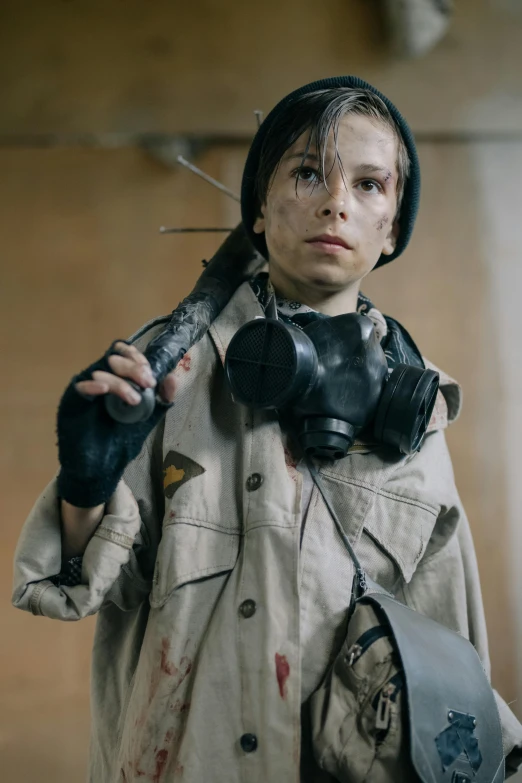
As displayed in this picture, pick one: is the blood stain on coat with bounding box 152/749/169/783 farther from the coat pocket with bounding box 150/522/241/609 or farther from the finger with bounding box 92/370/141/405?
the finger with bounding box 92/370/141/405

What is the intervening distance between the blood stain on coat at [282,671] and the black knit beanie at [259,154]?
611mm

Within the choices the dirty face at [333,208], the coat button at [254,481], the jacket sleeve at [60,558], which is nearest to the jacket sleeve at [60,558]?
the jacket sleeve at [60,558]

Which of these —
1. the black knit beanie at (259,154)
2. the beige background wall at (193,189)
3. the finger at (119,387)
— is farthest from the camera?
the beige background wall at (193,189)

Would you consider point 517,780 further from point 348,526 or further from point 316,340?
point 316,340

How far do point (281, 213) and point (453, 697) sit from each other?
0.63m

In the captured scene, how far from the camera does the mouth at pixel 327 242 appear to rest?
3.76 ft

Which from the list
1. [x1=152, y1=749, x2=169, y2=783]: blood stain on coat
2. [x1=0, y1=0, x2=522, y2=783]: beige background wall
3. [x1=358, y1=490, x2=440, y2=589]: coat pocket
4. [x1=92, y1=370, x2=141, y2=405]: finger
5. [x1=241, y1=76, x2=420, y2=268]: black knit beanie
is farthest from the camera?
[x1=0, y1=0, x2=522, y2=783]: beige background wall

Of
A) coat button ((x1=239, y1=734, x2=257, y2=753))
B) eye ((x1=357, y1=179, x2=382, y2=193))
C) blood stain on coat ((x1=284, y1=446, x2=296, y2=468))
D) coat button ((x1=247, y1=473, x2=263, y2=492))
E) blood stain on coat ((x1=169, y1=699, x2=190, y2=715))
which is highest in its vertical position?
eye ((x1=357, y1=179, x2=382, y2=193))

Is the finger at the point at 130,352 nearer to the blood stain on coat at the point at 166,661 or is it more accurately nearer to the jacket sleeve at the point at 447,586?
the blood stain on coat at the point at 166,661

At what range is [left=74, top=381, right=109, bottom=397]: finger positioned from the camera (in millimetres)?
881

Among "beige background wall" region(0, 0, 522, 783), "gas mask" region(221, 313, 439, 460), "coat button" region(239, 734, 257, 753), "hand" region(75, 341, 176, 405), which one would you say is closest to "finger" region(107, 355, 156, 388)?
"hand" region(75, 341, 176, 405)

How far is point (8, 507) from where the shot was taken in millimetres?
1812

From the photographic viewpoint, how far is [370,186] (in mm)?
1188

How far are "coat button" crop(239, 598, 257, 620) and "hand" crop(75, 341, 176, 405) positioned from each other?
11.0 inches
